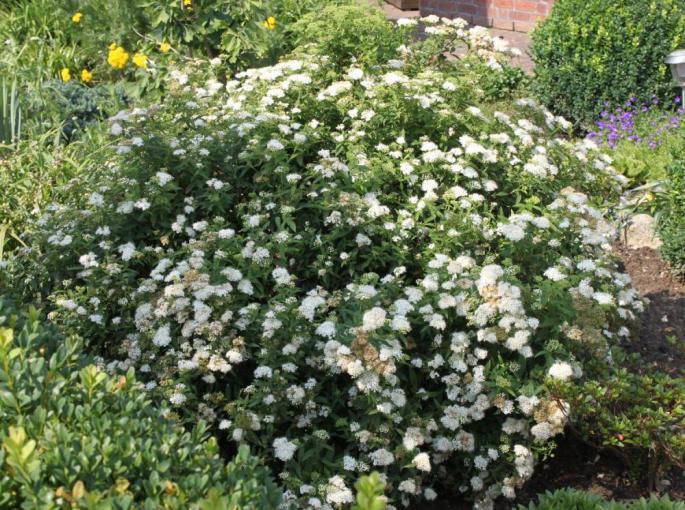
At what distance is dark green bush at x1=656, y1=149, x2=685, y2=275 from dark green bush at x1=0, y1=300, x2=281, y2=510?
3.56m

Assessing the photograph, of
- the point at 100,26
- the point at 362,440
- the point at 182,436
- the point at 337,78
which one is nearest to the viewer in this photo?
the point at 182,436

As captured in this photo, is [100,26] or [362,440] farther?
[100,26]

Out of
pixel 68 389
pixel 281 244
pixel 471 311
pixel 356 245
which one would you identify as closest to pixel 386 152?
pixel 356 245

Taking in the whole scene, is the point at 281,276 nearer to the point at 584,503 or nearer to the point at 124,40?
the point at 584,503

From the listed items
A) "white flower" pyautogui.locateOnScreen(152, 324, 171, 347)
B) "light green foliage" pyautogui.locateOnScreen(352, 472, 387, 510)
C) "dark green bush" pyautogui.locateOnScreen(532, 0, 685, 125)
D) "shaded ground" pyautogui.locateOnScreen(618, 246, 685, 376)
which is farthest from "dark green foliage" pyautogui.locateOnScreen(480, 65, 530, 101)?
"light green foliage" pyautogui.locateOnScreen(352, 472, 387, 510)

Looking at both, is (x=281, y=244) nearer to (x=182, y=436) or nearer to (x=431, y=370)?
(x=431, y=370)

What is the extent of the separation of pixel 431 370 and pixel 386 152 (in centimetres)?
127

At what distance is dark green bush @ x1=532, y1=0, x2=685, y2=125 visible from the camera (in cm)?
715

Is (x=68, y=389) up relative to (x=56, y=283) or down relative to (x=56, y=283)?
up

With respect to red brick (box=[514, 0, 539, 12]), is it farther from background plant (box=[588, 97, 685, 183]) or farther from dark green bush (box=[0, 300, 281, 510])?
dark green bush (box=[0, 300, 281, 510])

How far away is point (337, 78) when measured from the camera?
5.25 m

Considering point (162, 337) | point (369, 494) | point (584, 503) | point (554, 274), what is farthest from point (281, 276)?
point (369, 494)

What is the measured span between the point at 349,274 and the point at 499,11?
7.58 m

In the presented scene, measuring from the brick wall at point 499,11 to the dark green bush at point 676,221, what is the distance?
5.38m
